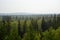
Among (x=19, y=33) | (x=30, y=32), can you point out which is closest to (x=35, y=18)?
(x=30, y=32)

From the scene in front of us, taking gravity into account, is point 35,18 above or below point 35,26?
above

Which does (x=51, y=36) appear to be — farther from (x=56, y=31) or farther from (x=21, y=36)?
(x=21, y=36)

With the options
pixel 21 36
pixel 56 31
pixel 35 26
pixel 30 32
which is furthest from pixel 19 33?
pixel 56 31

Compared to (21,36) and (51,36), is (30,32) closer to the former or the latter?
(21,36)

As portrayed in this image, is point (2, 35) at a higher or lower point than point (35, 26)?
lower

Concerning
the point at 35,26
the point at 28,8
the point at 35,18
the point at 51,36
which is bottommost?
the point at 51,36

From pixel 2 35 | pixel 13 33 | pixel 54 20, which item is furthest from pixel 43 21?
pixel 2 35
